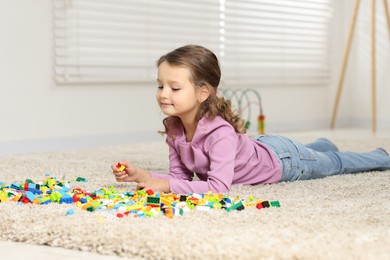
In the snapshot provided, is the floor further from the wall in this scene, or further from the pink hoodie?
the wall

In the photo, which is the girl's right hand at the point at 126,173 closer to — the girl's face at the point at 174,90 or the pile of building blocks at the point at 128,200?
the pile of building blocks at the point at 128,200

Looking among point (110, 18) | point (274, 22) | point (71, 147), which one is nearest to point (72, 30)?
point (110, 18)

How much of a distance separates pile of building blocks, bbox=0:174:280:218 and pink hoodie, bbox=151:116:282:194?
75 mm

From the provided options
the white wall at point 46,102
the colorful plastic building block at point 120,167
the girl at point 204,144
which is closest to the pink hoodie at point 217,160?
the girl at point 204,144

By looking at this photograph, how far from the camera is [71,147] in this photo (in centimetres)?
333

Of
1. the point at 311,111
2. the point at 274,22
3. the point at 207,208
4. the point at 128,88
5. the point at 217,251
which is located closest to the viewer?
the point at 217,251

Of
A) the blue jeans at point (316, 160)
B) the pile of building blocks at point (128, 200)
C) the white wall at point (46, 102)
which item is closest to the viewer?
the pile of building blocks at point (128, 200)

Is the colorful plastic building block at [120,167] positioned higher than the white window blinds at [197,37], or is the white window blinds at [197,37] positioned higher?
the white window blinds at [197,37]

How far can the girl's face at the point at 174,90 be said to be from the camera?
1748mm

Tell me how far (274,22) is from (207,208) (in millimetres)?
3139

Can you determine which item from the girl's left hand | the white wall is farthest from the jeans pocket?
the white wall

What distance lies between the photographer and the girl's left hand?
1.68 m

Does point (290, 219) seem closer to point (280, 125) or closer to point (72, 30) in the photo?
point (72, 30)

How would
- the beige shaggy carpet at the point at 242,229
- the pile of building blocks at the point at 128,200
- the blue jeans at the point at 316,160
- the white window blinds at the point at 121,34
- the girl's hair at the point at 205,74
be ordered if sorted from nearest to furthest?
the beige shaggy carpet at the point at 242,229, the pile of building blocks at the point at 128,200, the girl's hair at the point at 205,74, the blue jeans at the point at 316,160, the white window blinds at the point at 121,34
